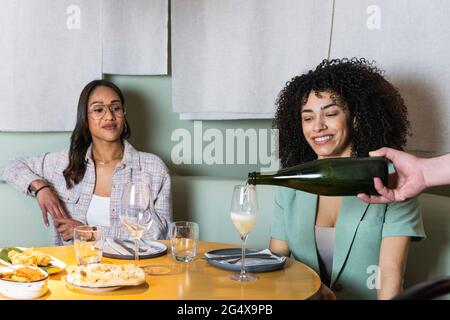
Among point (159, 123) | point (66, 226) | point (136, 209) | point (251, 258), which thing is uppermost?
point (159, 123)

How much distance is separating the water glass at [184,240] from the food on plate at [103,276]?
0.57 feet

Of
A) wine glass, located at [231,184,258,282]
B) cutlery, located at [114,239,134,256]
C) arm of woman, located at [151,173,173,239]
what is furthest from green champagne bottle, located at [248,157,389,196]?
arm of woman, located at [151,173,173,239]

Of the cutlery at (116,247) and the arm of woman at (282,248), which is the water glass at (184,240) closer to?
the cutlery at (116,247)

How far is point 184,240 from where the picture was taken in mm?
1275

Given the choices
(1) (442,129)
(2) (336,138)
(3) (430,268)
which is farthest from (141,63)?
(3) (430,268)

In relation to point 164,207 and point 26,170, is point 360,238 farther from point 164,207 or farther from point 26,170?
point 26,170

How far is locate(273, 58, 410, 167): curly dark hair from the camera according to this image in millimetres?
1673

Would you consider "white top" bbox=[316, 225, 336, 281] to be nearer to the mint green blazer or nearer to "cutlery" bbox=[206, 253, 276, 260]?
the mint green blazer

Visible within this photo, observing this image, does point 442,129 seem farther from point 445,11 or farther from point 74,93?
point 74,93

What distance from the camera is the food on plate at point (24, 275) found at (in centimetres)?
104

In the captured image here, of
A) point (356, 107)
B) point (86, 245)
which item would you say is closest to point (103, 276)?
point (86, 245)

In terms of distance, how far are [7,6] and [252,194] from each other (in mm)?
1563

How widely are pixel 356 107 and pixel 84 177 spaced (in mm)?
1053

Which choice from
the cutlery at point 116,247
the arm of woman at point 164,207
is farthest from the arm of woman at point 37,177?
the cutlery at point 116,247
